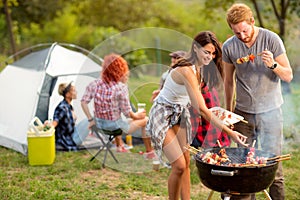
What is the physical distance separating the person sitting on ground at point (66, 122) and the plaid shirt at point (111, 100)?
0.73 metres

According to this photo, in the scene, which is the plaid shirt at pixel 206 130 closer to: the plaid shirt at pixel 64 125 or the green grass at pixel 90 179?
the green grass at pixel 90 179

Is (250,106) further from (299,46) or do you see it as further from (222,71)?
(299,46)

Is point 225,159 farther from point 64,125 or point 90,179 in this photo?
point 64,125

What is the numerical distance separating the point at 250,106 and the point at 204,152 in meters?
0.51

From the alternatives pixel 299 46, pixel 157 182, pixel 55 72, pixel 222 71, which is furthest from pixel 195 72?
pixel 299 46

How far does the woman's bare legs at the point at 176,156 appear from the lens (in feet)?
11.4

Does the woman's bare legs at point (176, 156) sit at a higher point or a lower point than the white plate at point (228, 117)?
lower

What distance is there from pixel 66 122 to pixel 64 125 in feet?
0.14

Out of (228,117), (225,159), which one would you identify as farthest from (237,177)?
(228,117)

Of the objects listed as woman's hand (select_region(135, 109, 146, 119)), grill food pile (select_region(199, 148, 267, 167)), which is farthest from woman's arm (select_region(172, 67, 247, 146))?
woman's hand (select_region(135, 109, 146, 119))

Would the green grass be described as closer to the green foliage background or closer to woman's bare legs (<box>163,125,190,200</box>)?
woman's bare legs (<box>163,125,190,200</box>)

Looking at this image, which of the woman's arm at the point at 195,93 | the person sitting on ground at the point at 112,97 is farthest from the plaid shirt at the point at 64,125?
the woman's arm at the point at 195,93

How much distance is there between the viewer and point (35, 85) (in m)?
6.03

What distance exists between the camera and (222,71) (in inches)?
146
